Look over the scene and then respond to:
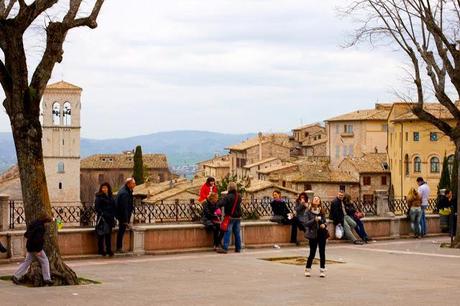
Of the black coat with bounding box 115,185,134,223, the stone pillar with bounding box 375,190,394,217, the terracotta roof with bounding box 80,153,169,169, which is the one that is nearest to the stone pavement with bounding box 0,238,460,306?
the black coat with bounding box 115,185,134,223

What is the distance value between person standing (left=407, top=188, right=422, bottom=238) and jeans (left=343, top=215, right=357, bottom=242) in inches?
118

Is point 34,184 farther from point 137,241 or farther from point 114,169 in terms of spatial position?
point 114,169

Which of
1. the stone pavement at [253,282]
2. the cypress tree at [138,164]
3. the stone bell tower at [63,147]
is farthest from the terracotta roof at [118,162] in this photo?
the stone pavement at [253,282]

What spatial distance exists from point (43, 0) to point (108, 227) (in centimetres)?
647

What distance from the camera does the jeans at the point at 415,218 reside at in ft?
89.3

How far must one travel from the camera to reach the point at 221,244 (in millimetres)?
21953

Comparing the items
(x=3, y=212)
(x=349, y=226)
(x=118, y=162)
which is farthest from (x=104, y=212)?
(x=118, y=162)

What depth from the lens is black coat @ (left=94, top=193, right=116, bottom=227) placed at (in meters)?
19.6

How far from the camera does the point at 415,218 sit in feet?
89.6

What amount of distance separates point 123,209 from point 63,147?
339 feet

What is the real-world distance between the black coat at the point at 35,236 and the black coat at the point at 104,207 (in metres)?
4.71

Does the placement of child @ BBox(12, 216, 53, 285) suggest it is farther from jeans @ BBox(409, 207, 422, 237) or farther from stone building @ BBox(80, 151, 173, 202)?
stone building @ BBox(80, 151, 173, 202)

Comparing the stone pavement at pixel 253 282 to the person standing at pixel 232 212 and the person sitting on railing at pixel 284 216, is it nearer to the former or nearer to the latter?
the person standing at pixel 232 212

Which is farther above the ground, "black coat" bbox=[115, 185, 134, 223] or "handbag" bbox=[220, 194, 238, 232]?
"black coat" bbox=[115, 185, 134, 223]
